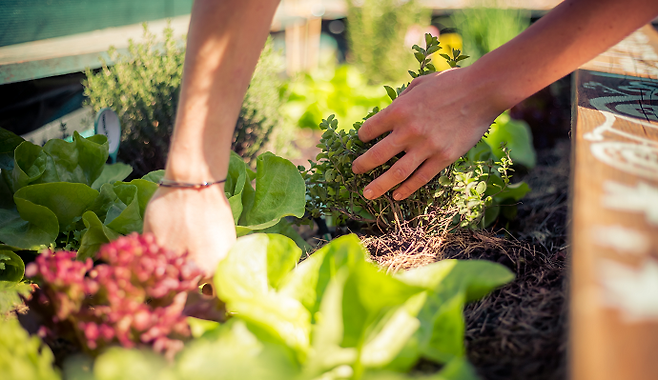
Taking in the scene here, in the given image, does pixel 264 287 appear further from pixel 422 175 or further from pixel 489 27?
pixel 489 27

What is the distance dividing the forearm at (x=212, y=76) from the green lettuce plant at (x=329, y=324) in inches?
5.9

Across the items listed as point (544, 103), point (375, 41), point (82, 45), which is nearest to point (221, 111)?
point (82, 45)

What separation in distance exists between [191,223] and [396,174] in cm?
37

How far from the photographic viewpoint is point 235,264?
2.02 feet

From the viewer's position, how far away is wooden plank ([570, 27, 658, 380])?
34cm

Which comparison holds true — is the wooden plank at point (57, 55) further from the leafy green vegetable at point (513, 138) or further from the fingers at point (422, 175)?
the leafy green vegetable at point (513, 138)

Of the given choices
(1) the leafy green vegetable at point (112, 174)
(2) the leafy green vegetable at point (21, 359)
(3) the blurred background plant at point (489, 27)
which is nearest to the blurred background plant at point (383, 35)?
(3) the blurred background plant at point (489, 27)

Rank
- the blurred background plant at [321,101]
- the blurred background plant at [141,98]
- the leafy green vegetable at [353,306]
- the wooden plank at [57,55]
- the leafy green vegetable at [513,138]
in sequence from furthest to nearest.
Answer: the blurred background plant at [321,101] < the leafy green vegetable at [513,138] < the blurred background plant at [141,98] < the wooden plank at [57,55] < the leafy green vegetable at [353,306]

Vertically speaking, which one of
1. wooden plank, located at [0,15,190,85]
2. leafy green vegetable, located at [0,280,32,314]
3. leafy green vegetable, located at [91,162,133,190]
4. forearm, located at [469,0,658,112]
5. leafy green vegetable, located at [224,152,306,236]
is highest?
wooden plank, located at [0,15,190,85]

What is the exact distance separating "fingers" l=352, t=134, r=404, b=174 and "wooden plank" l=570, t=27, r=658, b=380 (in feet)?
0.97

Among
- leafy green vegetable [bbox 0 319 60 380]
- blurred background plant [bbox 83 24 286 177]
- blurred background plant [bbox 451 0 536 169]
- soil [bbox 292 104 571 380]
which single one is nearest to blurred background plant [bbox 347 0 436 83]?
blurred background plant [bbox 451 0 536 169]

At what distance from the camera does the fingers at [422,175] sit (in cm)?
80

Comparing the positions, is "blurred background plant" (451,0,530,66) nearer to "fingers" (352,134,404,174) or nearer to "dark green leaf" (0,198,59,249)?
"fingers" (352,134,404,174)

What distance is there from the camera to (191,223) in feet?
2.10
